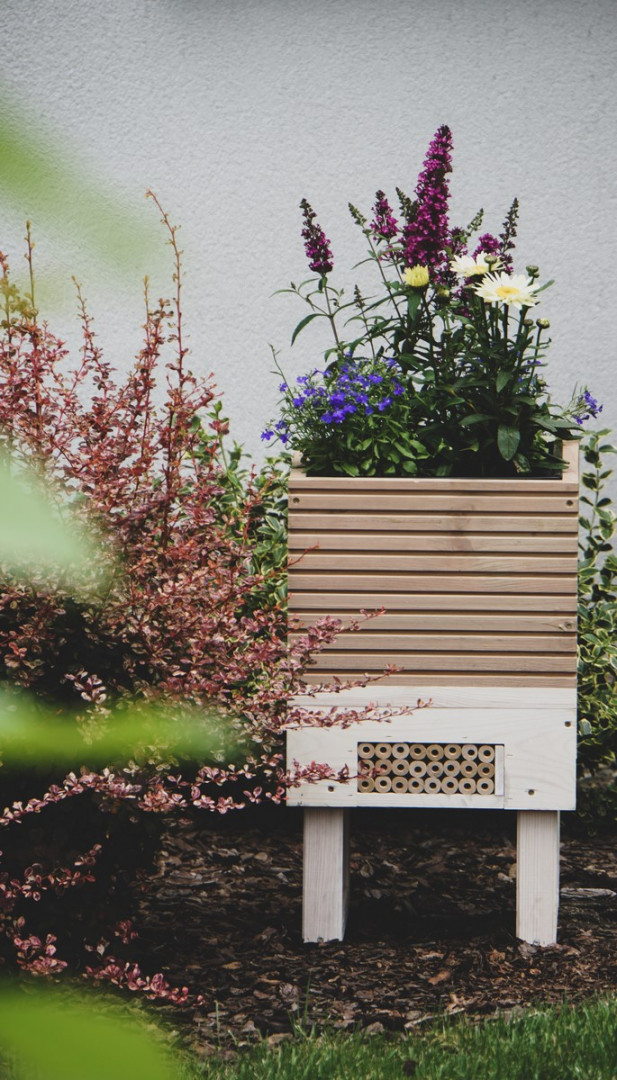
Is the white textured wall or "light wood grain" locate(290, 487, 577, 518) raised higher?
the white textured wall

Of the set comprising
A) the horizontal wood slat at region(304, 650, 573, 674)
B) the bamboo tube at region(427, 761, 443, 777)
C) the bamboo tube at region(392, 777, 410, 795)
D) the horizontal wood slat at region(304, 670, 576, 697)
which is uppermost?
the horizontal wood slat at region(304, 650, 573, 674)

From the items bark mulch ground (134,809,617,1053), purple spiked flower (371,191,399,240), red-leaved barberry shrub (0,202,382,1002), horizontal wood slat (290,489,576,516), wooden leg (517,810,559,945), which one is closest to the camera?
red-leaved barberry shrub (0,202,382,1002)

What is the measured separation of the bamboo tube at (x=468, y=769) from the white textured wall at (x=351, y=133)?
184 cm

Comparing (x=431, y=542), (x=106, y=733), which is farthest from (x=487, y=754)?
(x=106, y=733)

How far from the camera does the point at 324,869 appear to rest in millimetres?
2945

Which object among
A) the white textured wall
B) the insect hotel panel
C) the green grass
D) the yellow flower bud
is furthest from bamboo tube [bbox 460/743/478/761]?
the white textured wall

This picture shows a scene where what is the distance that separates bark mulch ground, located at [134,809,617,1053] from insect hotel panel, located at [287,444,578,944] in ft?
1.21

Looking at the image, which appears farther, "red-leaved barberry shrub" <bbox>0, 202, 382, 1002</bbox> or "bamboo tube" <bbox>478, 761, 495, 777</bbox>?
"bamboo tube" <bbox>478, 761, 495, 777</bbox>

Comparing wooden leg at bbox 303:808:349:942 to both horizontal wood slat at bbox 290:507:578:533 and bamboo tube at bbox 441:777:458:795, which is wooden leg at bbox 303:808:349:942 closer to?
bamboo tube at bbox 441:777:458:795

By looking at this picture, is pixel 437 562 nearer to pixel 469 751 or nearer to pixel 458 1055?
pixel 469 751

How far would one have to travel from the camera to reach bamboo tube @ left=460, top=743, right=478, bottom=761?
291 centimetres

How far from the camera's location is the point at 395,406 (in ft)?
9.87

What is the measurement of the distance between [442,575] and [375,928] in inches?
36.6

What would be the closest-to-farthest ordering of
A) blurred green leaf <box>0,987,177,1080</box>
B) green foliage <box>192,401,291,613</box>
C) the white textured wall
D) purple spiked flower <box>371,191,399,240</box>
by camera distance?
blurred green leaf <box>0,987,177,1080</box>, purple spiked flower <box>371,191,399,240</box>, green foliage <box>192,401,291,613</box>, the white textured wall
